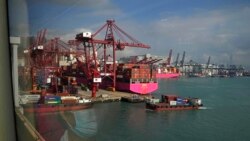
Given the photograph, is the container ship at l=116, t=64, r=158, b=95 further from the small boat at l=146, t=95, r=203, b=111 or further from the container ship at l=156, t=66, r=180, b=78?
the small boat at l=146, t=95, r=203, b=111

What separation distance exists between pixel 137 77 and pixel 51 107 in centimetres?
107

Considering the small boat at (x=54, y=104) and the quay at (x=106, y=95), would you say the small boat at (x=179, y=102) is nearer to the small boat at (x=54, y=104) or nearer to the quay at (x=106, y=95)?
the quay at (x=106, y=95)

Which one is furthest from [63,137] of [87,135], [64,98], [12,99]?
[64,98]

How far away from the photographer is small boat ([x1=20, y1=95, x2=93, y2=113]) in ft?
9.63

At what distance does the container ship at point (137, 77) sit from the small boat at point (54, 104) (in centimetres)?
39

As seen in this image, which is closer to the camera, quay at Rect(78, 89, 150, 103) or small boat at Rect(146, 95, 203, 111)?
small boat at Rect(146, 95, 203, 111)

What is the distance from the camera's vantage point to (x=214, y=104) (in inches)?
87.7

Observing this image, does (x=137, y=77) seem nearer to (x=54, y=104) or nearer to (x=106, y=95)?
(x=106, y=95)

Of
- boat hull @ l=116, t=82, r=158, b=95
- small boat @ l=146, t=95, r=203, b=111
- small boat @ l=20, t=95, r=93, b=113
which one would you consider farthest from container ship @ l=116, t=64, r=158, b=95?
small boat @ l=20, t=95, r=93, b=113

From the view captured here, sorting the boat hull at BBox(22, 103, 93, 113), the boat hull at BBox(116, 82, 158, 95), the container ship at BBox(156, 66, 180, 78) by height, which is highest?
the container ship at BBox(156, 66, 180, 78)

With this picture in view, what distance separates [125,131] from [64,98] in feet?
5.80

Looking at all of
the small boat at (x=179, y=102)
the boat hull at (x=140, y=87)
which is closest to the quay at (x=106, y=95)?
the boat hull at (x=140, y=87)

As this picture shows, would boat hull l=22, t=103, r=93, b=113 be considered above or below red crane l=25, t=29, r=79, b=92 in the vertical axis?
below

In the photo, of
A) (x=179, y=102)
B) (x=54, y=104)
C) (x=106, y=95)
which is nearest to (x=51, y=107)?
(x=54, y=104)
